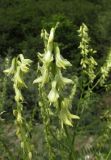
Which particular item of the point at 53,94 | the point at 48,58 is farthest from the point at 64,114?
the point at 48,58

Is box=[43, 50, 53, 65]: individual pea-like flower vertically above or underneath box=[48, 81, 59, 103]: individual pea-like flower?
above

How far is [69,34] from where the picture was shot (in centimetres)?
1189

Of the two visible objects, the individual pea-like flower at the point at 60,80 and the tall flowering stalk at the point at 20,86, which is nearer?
the individual pea-like flower at the point at 60,80

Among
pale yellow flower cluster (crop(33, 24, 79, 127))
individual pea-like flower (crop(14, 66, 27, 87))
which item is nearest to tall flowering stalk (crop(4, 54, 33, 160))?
individual pea-like flower (crop(14, 66, 27, 87))

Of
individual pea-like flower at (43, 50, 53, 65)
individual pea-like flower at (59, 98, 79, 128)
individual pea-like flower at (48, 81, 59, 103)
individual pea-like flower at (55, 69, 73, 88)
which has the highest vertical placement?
individual pea-like flower at (43, 50, 53, 65)

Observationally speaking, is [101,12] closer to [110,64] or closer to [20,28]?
[20,28]

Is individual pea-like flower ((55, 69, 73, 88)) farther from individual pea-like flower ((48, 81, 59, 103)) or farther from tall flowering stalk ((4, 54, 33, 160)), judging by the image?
tall flowering stalk ((4, 54, 33, 160))

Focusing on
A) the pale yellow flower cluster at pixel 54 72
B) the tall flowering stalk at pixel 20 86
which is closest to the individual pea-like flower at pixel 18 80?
the tall flowering stalk at pixel 20 86

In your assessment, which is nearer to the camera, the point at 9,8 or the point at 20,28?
the point at 20,28

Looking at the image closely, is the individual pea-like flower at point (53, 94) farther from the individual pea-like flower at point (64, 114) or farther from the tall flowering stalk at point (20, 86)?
the tall flowering stalk at point (20, 86)

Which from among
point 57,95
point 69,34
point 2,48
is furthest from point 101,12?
point 57,95

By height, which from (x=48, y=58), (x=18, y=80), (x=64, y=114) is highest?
(x=48, y=58)

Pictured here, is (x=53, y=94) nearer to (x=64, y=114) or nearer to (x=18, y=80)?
(x=64, y=114)

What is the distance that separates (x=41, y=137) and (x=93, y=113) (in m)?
2.75
